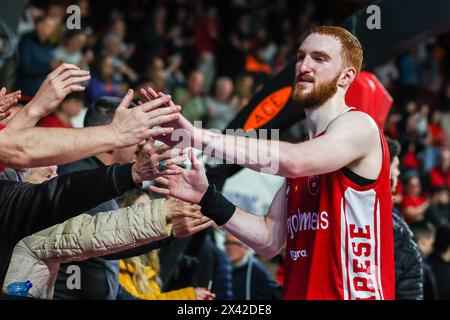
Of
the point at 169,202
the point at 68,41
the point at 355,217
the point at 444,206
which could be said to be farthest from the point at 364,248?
the point at 444,206

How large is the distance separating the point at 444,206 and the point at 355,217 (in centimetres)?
823

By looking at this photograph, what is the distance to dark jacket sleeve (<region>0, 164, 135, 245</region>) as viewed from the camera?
13.4 feet

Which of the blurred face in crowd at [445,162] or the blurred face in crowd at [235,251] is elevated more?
the blurred face in crowd at [445,162]

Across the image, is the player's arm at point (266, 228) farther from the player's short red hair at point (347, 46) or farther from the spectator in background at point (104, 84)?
the spectator in background at point (104, 84)

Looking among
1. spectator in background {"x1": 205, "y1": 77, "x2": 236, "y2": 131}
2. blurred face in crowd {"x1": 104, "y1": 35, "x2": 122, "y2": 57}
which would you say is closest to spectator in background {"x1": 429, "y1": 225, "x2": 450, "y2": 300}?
spectator in background {"x1": 205, "y1": 77, "x2": 236, "y2": 131}

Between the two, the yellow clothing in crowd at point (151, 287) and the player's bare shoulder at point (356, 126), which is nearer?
the player's bare shoulder at point (356, 126)

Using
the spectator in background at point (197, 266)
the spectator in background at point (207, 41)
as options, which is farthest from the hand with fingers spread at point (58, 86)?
the spectator in background at point (207, 41)

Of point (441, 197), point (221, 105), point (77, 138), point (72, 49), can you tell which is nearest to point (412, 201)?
point (441, 197)

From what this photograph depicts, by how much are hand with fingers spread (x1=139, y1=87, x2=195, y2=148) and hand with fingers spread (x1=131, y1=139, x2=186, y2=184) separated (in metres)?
0.08

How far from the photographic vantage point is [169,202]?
477 centimetres

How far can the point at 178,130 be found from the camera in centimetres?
395

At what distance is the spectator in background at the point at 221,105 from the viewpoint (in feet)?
36.5

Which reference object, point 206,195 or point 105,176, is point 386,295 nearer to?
point 206,195

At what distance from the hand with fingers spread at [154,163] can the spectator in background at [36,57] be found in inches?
194
